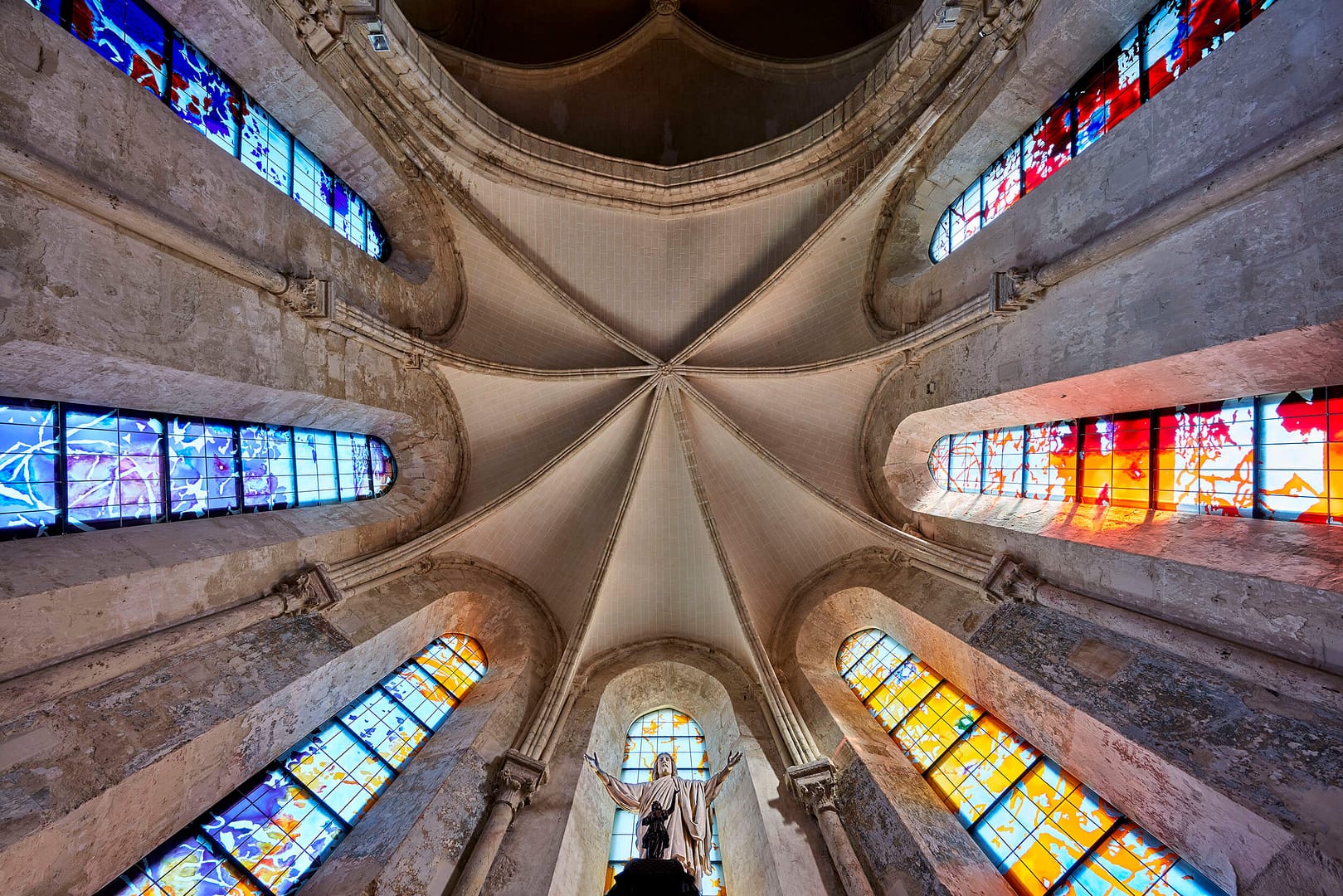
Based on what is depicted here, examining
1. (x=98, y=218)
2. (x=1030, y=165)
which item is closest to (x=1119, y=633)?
(x=1030, y=165)

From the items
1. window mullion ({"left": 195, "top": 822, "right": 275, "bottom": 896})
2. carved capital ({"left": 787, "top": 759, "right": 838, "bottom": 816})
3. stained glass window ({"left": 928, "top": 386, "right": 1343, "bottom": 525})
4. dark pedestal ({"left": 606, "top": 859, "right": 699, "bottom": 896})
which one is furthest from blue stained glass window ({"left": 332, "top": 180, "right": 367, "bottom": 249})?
stained glass window ({"left": 928, "top": 386, "right": 1343, "bottom": 525})

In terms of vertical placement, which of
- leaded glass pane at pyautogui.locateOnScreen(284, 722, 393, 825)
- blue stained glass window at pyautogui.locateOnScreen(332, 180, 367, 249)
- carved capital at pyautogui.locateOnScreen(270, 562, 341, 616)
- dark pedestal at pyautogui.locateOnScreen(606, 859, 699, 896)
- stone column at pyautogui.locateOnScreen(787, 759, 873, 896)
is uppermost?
blue stained glass window at pyautogui.locateOnScreen(332, 180, 367, 249)

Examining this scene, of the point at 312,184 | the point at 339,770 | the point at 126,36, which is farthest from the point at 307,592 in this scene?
the point at 126,36

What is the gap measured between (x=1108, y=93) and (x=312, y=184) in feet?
32.2

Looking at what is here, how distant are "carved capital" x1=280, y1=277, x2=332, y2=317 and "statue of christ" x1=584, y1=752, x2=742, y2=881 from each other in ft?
19.2

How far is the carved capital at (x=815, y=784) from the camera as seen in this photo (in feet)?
28.1

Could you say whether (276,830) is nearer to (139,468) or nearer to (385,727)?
(385,727)

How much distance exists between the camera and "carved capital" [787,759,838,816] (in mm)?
8555

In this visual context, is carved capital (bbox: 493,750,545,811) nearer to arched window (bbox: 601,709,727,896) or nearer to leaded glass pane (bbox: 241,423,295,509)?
arched window (bbox: 601,709,727,896)

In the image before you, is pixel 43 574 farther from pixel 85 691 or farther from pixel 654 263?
pixel 654 263

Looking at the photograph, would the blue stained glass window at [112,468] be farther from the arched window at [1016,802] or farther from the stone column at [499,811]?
the arched window at [1016,802]

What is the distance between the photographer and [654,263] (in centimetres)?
1331

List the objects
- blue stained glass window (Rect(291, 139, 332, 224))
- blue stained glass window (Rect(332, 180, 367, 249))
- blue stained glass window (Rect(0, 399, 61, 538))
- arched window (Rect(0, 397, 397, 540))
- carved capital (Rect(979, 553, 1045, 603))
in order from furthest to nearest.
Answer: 1. blue stained glass window (Rect(332, 180, 367, 249))
2. blue stained glass window (Rect(291, 139, 332, 224))
3. carved capital (Rect(979, 553, 1045, 603))
4. arched window (Rect(0, 397, 397, 540))
5. blue stained glass window (Rect(0, 399, 61, 538))

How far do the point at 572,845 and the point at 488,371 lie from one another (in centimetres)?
701
